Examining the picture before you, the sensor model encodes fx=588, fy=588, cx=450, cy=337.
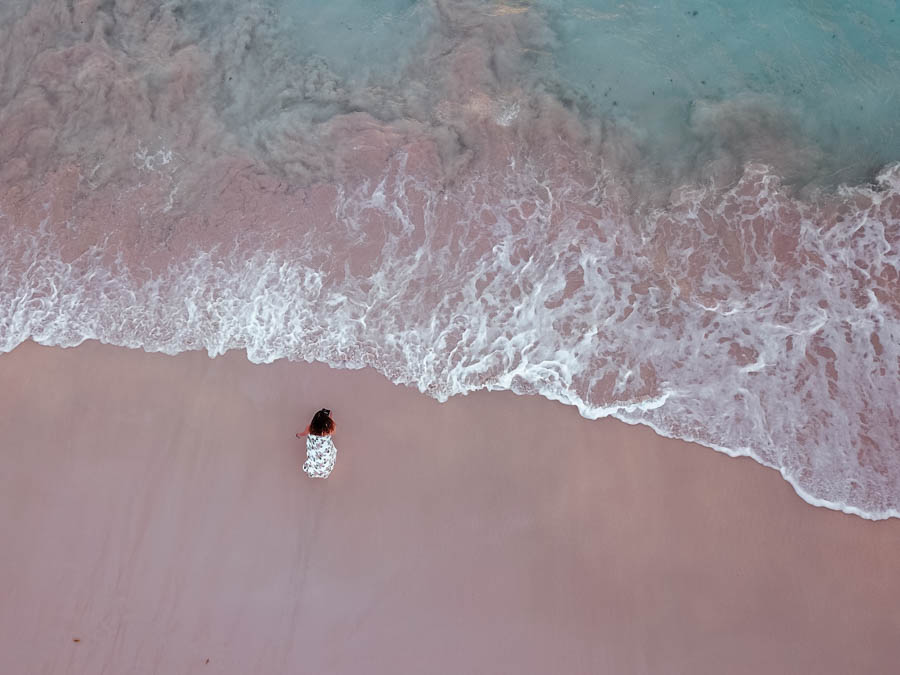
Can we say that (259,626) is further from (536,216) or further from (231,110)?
(231,110)

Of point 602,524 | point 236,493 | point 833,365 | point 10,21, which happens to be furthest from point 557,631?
point 10,21

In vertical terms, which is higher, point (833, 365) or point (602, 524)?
point (833, 365)

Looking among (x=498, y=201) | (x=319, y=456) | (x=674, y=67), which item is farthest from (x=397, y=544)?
(x=674, y=67)

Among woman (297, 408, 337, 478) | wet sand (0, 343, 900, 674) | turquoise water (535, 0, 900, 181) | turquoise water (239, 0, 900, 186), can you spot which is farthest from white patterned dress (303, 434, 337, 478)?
turquoise water (535, 0, 900, 181)

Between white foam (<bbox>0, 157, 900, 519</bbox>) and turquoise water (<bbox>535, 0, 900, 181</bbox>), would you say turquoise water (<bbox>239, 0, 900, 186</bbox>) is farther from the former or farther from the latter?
white foam (<bbox>0, 157, 900, 519</bbox>)

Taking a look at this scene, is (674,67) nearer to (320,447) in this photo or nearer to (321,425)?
(321,425)

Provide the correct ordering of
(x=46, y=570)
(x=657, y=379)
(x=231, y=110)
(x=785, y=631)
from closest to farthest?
(x=785, y=631), (x=46, y=570), (x=657, y=379), (x=231, y=110)

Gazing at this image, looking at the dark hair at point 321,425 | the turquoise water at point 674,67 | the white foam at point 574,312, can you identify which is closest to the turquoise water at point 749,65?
the turquoise water at point 674,67
